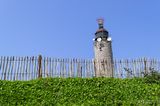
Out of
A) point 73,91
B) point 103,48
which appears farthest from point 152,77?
point 103,48

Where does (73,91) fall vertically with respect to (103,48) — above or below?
below

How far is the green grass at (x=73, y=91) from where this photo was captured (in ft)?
48.9

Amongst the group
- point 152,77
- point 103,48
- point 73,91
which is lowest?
point 73,91

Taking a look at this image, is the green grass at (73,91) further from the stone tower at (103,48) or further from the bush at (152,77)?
the stone tower at (103,48)

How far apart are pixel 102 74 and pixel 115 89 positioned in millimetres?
3193

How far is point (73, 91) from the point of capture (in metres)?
16.0

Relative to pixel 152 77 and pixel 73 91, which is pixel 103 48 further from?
pixel 73 91

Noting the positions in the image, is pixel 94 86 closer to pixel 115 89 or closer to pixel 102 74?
pixel 115 89

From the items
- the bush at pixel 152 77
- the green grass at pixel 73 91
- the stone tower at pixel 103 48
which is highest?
the stone tower at pixel 103 48

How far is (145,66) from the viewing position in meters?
19.7

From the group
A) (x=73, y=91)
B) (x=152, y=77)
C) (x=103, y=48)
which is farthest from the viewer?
(x=103, y=48)

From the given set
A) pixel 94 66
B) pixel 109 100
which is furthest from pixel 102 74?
pixel 109 100

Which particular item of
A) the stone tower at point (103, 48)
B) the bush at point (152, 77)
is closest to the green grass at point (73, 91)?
the bush at point (152, 77)

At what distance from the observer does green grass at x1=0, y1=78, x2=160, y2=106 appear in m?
14.9
